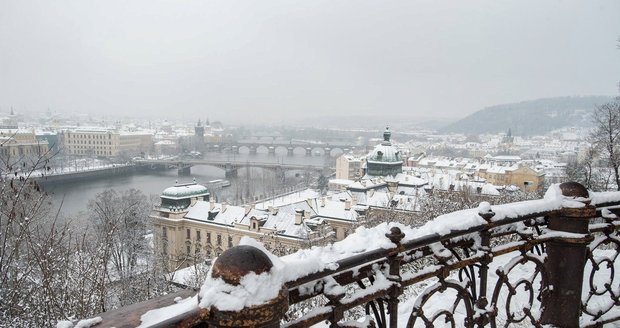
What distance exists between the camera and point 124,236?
1958 cm

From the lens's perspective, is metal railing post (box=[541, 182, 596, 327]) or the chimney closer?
metal railing post (box=[541, 182, 596, 327])

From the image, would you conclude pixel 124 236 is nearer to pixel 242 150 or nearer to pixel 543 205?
pixel 543 205

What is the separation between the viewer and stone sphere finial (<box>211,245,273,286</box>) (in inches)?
54.4

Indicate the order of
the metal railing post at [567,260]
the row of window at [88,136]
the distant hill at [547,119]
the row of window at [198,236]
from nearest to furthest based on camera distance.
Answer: the metal railing post at [567,260]
the row of window at [198,236]
the row of window at [88,136]
the distant hill at [547,119]

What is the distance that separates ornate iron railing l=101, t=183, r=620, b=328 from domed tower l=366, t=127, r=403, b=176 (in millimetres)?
36822

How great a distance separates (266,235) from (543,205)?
2076 centimetres

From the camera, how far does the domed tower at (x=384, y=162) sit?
40.5m

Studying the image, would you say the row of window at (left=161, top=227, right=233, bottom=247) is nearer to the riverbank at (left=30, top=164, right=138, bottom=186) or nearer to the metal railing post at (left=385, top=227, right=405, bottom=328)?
the metal railing post at (left=385, top=227, right=405, bottom=328)

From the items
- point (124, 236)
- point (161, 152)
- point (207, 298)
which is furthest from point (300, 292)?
point (161, 152)

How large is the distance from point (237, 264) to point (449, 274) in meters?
1.54

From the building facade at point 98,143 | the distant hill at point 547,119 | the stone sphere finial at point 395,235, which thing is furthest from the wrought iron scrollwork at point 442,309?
the distant hill at point 547,119

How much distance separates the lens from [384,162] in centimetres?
4038

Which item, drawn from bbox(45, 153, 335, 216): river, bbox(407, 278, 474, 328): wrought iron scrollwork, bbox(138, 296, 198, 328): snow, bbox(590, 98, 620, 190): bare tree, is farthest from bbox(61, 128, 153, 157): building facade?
bbox(138, 296, 198, 328): snow

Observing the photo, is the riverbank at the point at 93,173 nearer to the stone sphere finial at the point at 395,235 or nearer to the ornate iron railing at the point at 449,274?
the ornate iron railing at the point at 449,274
